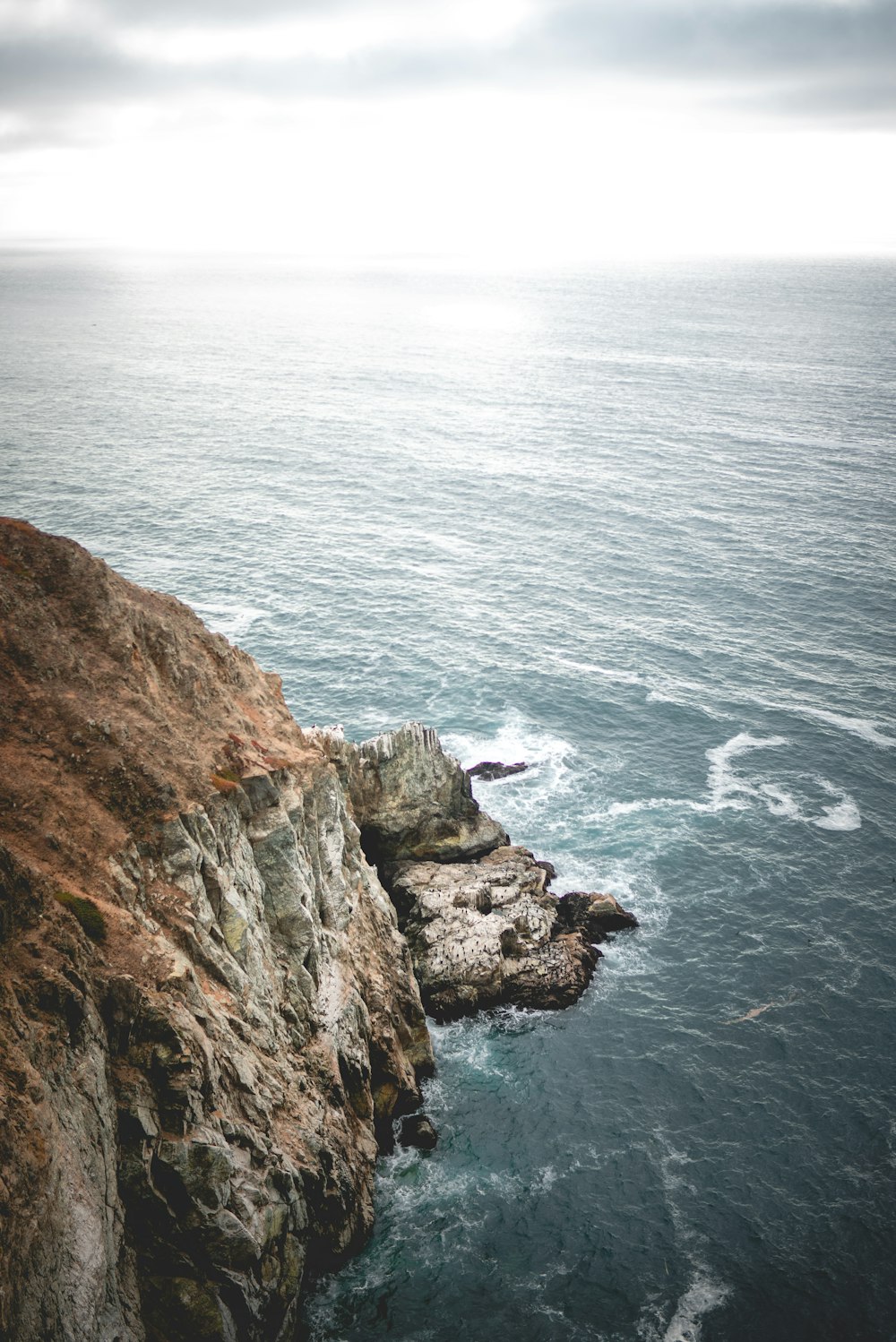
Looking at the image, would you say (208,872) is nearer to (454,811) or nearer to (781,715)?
(454,811)

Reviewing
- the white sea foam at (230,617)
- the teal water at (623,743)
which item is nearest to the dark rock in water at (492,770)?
the teal water at (623,743)

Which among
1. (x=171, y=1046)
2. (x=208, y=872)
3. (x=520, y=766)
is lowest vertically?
(x=520, y=766)

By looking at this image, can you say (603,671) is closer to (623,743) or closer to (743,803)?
(623,743)

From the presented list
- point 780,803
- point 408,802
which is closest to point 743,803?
point 780,803

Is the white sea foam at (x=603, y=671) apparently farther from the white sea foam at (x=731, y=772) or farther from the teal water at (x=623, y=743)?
the white sea foam at (x=731, y=772)

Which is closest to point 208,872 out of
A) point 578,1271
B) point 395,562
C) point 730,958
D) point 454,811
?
point 578,1271

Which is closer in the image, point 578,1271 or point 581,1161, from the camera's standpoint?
point 578,1271

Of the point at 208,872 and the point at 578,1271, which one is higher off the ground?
the point at 208,872
